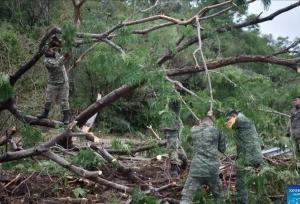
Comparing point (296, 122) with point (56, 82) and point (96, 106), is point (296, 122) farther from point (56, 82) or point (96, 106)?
point (56, 82)

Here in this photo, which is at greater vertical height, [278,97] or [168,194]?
[278,97]

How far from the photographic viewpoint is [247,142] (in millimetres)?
6539

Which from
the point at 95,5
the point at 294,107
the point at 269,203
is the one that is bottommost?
the point at 269,203

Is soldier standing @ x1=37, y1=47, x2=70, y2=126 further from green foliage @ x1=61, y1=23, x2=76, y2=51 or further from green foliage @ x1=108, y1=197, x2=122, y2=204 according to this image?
green foliage @ x1=108, y1=197, x2=122, y2=204

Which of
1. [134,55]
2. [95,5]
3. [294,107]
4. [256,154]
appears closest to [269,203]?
[256,154]

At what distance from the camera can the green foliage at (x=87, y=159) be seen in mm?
6664

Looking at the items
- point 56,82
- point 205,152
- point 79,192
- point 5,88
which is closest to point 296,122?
point 205,152

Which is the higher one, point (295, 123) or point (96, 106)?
point (96, 106)

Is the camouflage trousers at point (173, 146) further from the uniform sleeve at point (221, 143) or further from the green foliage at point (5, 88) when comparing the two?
the green foliage at point (5, 88)

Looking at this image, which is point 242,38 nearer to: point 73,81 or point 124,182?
point 73,81

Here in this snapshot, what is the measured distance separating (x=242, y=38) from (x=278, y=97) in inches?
888

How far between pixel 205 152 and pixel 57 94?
7.24 ft

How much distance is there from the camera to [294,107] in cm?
790

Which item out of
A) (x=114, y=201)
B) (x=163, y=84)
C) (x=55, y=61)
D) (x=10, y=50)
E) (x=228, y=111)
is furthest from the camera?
(x=10, y=50)
